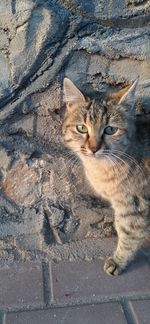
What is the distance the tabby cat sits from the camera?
2205 millimetres

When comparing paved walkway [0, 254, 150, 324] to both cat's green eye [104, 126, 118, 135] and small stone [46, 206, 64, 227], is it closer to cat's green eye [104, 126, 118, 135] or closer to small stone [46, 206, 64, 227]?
small stone [46, 206, 64, 227]

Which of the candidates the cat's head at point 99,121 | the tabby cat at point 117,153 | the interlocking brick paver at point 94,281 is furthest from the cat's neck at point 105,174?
the interlocking brick paver at point 94,281

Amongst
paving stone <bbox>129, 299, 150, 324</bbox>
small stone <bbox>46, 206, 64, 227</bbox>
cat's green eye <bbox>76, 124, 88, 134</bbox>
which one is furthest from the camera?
small stone <bbox>46, 206, 64, 227</bbox>

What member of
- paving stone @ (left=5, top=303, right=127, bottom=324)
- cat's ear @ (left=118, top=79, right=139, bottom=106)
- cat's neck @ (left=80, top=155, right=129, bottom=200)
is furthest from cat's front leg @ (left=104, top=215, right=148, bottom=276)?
cat's ear @ (left=118, top=79, right=139, bottom=106)

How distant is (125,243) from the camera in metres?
2.42

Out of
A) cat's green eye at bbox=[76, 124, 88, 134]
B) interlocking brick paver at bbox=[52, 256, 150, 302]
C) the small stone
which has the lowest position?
interlocking brick paver at bbox=[52, 256, 150, 302]

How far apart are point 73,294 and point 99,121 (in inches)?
35.4

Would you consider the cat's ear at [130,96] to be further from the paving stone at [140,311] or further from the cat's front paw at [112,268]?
the paving stone at [140,311]

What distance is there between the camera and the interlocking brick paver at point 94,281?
2.21 meters

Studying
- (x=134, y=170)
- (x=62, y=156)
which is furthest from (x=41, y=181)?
(x=134, y=170)

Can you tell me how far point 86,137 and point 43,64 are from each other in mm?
451

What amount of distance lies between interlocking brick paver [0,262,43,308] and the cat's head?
2.31 feet

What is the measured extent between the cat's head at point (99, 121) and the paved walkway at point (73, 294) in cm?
67

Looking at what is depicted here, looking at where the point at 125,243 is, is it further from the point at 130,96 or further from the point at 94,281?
the point at 130,96
